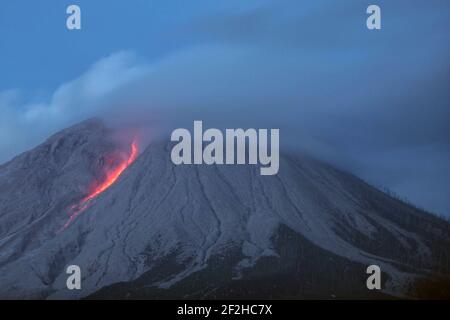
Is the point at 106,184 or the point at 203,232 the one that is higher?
the point at 106,184

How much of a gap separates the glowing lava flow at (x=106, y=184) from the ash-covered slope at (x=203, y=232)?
136 centimetres

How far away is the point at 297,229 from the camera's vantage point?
86.6 meters

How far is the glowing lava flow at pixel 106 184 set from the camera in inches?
3841

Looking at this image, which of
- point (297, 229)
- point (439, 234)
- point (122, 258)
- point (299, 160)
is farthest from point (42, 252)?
point (439, 234)

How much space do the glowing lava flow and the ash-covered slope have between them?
1356 mm

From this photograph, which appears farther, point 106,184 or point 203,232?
point 106,184

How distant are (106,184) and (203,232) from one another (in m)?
26.3

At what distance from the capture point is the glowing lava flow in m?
97.6

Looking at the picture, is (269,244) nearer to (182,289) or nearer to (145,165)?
(182,289)

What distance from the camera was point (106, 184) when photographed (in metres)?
108

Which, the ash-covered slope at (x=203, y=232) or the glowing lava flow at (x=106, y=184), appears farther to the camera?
the glowing lava flow at (x=106, y=184)

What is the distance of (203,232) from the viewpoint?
3413 inches
